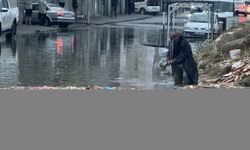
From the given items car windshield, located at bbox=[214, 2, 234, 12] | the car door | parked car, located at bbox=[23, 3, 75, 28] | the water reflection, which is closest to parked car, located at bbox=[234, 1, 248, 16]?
car windshield, located at bbox=[214, 2, 234, 12]

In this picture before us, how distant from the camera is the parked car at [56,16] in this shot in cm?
4584

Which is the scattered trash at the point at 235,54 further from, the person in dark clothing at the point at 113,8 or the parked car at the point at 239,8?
the person in dark clothing at the point at 113,8

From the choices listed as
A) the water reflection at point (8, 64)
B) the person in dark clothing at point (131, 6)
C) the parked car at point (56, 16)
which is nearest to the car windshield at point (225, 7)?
the parked car at point (56, 16)

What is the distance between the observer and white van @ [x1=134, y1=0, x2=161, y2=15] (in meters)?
78.9

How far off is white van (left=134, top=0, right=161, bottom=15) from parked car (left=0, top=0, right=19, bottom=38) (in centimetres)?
4481

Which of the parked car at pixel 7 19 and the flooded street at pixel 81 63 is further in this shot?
the parked car at pixel 7 19

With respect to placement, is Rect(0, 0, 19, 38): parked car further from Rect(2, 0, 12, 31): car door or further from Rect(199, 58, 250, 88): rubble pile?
Rect(199, 58, 250, 88): rubble pile

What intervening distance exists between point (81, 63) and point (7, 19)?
1060 centimetres

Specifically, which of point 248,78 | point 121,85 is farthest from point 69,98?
point 121,85

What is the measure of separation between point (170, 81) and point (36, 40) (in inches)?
641

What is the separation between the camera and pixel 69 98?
9.93 meters

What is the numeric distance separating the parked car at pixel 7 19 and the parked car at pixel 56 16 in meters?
11.0

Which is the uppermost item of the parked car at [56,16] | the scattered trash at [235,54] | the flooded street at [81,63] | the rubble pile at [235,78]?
the parked car at [56,16]

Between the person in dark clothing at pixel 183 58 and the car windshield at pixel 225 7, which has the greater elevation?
the car windshield at pixel 225 7
